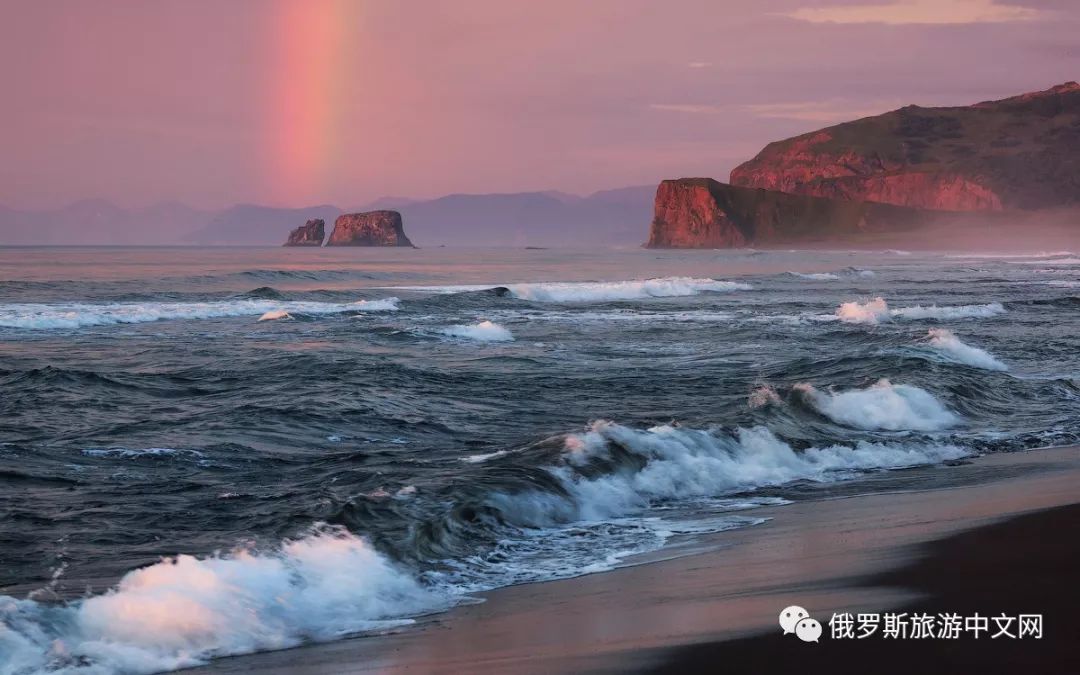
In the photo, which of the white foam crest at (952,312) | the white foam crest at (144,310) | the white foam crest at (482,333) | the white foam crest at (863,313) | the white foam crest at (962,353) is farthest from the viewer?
the white foam crest at (952,312)

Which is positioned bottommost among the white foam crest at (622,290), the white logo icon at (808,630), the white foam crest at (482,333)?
the white logo icon at (808,630)

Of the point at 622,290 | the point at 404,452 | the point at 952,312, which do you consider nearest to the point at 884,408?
the point at 404,452

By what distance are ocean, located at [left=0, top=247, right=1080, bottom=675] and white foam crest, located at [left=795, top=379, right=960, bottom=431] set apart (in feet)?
0.17

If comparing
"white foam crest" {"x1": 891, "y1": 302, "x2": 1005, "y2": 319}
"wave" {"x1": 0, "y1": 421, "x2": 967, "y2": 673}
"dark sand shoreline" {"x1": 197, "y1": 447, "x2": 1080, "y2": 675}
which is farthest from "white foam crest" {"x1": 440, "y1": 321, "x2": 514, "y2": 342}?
"dark sand shoreline" {"x1": 197, "y1": 447, "x2": 1080, "y2": 675}

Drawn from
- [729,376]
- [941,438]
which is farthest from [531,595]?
[729,376]

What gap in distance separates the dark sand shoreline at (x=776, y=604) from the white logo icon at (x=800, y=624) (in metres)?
0.06

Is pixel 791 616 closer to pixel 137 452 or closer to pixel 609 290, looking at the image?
pixel 137 452

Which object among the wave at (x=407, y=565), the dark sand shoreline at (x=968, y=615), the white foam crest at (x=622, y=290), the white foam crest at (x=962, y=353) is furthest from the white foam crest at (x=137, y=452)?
the white foam crest at (x=622, y=290)

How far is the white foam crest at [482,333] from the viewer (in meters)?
26.1

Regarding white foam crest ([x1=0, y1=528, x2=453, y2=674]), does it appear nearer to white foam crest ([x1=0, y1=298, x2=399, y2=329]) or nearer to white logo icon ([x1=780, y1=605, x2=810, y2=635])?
white logo icon ([x1=780, y1=605, x2=810, y2=635])

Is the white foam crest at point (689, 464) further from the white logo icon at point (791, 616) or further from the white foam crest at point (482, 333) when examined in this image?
the white foam crest at point (482, 333)

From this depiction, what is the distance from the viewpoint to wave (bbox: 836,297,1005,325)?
31.3 meters

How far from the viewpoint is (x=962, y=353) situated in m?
20.2

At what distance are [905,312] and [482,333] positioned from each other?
45.8ft
